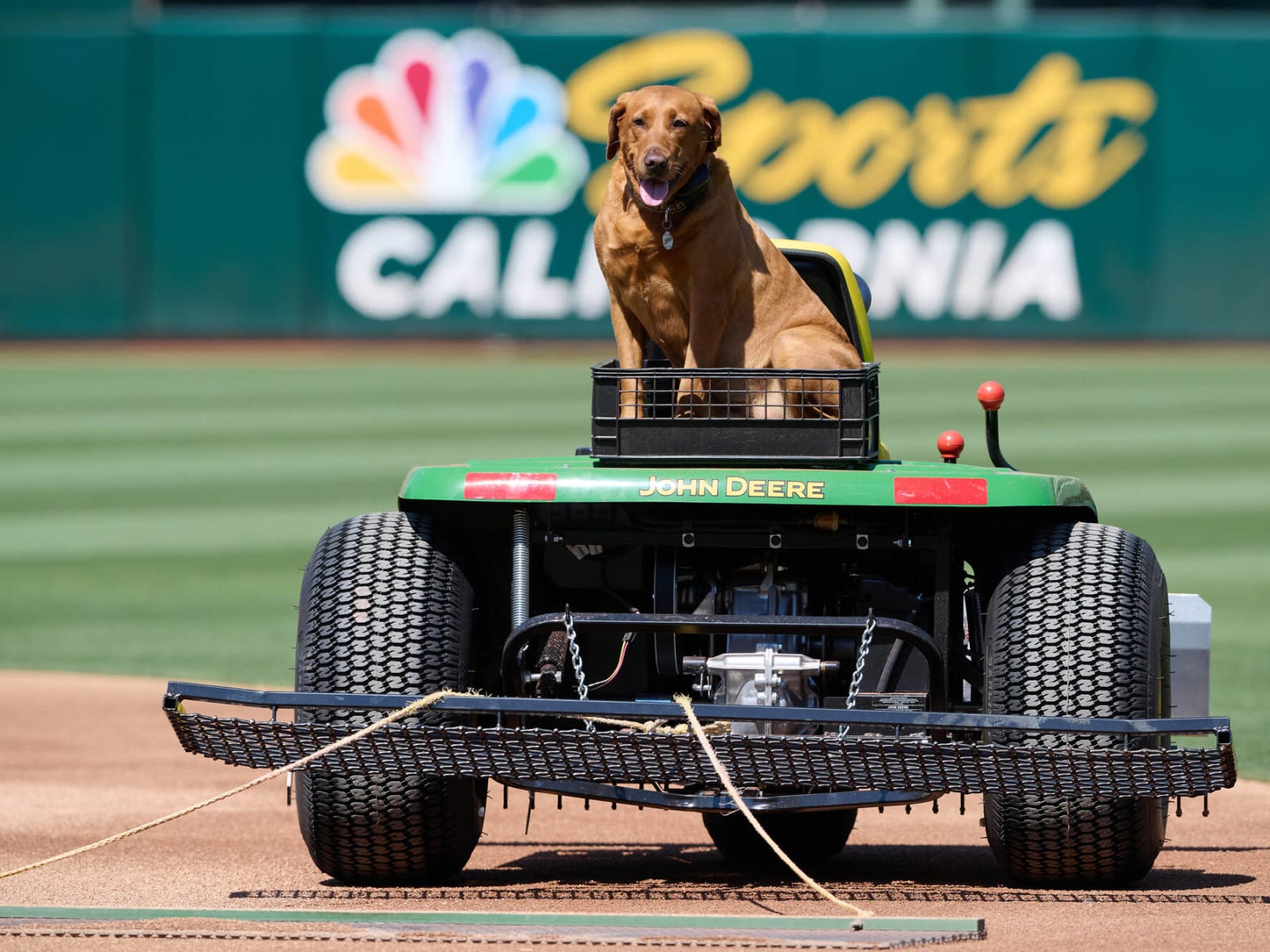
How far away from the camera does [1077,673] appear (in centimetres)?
496

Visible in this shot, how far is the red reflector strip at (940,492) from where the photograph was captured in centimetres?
496

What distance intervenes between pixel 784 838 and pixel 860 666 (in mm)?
1351

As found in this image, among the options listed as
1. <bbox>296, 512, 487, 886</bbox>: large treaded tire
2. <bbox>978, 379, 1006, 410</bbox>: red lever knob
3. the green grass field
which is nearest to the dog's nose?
<bbox>978, 379, 1006, 410</bbox>: red lever knob

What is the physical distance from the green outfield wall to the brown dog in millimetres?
21431

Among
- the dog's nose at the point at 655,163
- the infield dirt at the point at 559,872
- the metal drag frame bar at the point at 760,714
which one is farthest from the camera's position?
the dog's nose at the point at 655,163

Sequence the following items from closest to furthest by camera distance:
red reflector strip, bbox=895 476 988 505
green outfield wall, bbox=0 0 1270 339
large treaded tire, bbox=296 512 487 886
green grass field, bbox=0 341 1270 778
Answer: red reflector strip, bbox=895 476 988 505, large treaded tire, bbox=296 512 487 886, green grass field, bbox=0 341 1270 778, green outfield wall, bbox=0 0 1270 339

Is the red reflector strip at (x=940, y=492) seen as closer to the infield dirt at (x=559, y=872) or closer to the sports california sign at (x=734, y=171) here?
the infield dirt at (x=559, y=872)

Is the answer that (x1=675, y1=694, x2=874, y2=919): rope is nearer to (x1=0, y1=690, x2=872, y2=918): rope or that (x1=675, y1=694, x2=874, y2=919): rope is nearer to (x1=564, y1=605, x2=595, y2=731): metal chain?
(x1=0, y1=690, x2=872, y2=918): rope

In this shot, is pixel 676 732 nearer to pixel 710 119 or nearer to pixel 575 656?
pixel 575 656

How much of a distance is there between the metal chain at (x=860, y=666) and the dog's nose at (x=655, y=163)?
58.4 inches

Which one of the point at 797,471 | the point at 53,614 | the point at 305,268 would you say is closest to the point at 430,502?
the point at 797,471

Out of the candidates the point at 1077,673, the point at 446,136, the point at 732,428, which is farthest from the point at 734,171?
the point at 1077,673

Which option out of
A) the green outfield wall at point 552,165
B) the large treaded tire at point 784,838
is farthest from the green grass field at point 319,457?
the large treaded tire at point 784,838

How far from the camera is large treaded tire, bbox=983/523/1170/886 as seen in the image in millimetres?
4961
